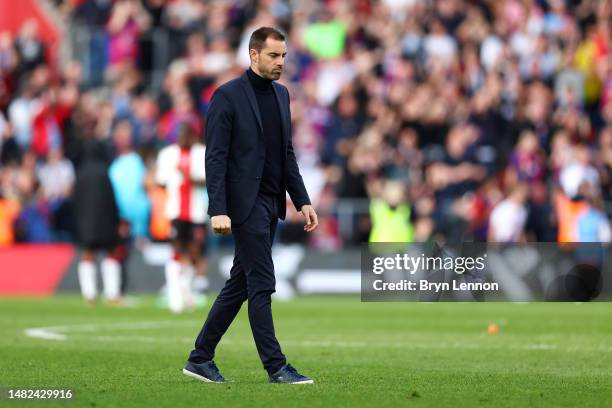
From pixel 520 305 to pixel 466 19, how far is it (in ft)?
20.6

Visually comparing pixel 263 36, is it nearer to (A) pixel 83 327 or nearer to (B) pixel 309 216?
(B) pixel 309 216

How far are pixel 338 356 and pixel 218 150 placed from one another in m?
3.54

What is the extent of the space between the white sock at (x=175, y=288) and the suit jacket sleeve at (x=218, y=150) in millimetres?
10071

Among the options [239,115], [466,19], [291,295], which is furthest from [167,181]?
[239,115]

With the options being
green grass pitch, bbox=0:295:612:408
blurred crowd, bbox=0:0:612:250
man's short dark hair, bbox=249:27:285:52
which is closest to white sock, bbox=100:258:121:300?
green grass pitch, bbox=0:295:612:408

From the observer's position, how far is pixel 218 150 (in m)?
9.82

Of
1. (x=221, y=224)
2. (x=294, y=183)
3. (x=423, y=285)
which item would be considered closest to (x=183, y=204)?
(x=423, y=285)

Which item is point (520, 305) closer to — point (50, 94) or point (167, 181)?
point (167, 181)

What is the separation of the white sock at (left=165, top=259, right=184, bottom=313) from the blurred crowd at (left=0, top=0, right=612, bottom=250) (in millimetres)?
3059

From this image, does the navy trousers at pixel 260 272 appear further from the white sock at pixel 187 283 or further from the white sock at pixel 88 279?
the white sock at pixel 88 279

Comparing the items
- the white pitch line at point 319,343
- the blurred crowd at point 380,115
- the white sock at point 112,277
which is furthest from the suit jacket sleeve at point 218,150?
the blurred crowd at point 380,115

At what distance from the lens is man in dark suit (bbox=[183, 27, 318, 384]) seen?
9836 millimetres

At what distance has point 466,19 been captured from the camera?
2616 centimetres

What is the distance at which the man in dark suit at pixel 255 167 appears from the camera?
32.3ft
